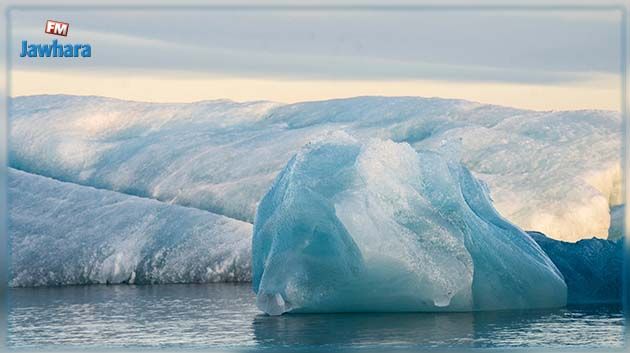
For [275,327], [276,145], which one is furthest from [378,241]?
[276,145]

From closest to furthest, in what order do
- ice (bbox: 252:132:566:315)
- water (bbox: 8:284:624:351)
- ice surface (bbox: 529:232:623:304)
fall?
water (bbox: 8:284:624:351), ice (bbox: 252:132:566:315), ice surface (bbox: 529:232:623:304)

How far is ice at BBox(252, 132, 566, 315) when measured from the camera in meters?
12.8

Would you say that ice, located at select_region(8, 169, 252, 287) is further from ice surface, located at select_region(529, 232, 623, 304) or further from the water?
ice surface, located at select_region(529, 232, 623, 304)

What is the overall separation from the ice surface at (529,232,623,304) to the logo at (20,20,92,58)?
5.44 meters

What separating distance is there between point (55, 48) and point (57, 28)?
0.75 ft

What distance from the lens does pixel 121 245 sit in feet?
58.7

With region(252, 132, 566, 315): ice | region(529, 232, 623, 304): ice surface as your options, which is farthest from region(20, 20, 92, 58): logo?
region(529, 232, 623, 304): ice surface

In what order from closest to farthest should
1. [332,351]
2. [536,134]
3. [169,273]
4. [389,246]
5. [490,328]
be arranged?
[332,351]
[490,328]
[389,246]
[169,273]
[536,134]

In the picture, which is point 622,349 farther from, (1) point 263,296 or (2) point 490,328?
(1) point 263,296

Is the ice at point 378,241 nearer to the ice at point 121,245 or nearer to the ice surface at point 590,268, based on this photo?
the ice surface at point 590,268

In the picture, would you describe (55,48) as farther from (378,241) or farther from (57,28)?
(378,241)

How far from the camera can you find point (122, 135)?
21.2 m

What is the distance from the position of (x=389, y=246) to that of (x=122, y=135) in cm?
921

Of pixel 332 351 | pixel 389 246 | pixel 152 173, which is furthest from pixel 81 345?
pixel 152 173
